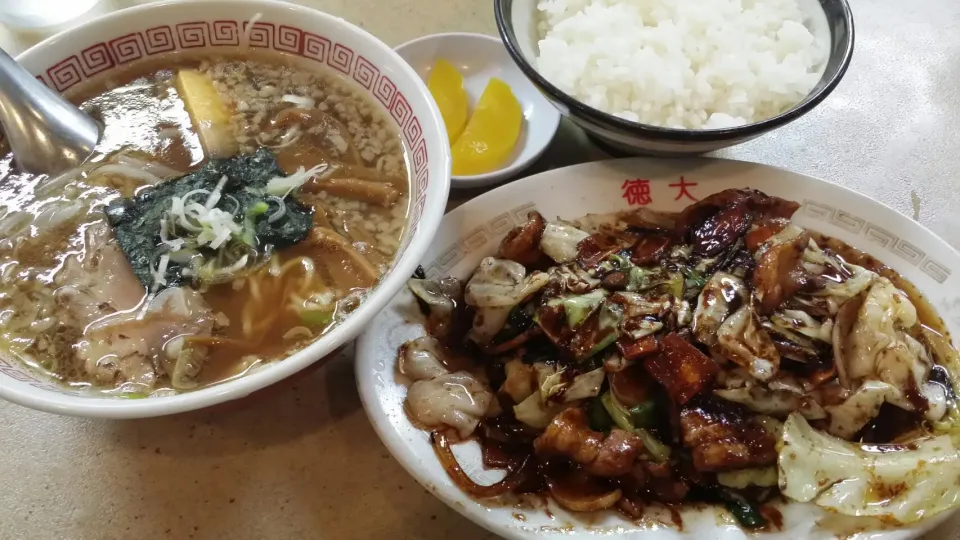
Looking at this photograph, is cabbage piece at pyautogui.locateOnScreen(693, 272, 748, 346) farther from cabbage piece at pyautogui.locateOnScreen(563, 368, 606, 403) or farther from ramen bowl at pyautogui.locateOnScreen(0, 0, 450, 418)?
ramen bowl at pyautogui.locateOnScreen(0, 0, 450, 418)

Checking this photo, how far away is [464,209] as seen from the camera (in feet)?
5.62

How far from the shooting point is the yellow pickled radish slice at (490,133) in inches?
76.2

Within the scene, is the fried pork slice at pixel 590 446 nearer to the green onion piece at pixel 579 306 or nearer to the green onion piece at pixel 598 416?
the green onion piece at pixel 598 416

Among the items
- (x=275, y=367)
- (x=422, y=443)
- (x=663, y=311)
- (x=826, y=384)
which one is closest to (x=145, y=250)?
(x=275, y=367)

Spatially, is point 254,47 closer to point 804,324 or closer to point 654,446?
point 654,446

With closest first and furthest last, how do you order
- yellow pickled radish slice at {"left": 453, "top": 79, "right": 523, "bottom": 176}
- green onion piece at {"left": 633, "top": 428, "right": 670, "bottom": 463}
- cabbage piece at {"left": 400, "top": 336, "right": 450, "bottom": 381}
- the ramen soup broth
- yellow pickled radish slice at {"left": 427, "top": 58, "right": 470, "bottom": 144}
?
1. the ramen soup broth
2. green onion piece at {"left": 633, "top": 428, "right": 670, "bottom": 463}
3. cabbage piece at {"left": 400, "top": 336, "right": 450, "bottom": 381}
4. yellow pickled radish slice at {"left": 453, "top": 79, "right": 523, "bottom": 176}
5. yellow pickled radish slice at {"left": 427, "top": 58, "right": 470, "bottom": 144}

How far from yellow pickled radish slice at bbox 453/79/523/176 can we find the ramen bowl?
399 mm

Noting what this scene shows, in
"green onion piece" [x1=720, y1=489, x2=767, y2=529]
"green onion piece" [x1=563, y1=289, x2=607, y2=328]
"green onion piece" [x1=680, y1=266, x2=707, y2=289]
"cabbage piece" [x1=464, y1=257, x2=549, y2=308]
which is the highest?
"green onion piece" [x1=680, y1=266, x2=707, y2=289]

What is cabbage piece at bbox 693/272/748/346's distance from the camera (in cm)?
140

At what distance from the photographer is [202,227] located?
139 cm

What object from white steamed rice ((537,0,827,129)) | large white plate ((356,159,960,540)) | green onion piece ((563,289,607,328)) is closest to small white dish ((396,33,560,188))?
white steamed rice ((537,0,827,129))

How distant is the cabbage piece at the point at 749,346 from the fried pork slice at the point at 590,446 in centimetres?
26

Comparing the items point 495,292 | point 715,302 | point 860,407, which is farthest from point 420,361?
point 860,407

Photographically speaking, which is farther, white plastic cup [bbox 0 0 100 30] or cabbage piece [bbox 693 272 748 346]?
white plastic cup [bbox 0 0 100 30]
